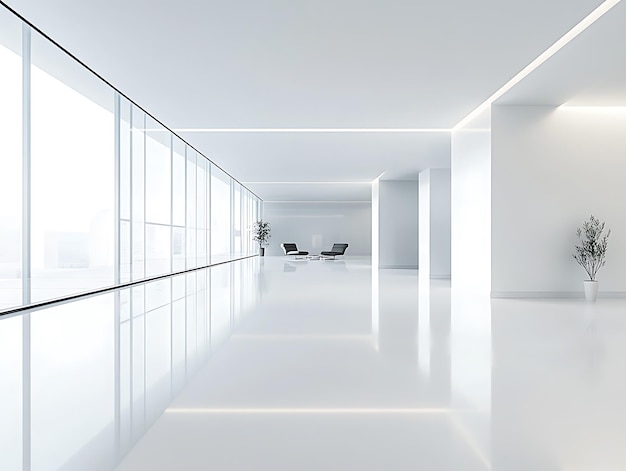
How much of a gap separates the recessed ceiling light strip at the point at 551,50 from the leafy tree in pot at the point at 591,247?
2.79 meters

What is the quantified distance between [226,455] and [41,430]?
1.07 m

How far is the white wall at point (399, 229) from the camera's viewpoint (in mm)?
20125

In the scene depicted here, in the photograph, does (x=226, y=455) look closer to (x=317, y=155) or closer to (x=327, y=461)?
(x=327, y=461)

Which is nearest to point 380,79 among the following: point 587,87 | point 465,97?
point 465,97

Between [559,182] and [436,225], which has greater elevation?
[559,182]

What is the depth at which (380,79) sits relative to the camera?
8.15 metres

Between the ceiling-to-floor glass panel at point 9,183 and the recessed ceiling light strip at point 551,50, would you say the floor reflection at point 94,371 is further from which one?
the ceiling-to-floor glass panel at point 9,183

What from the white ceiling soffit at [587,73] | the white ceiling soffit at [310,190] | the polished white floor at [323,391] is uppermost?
the white ceiling soffit at [310,190]

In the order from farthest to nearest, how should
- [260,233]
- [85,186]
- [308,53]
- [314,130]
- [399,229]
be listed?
[260,233] → [85,186] → [399,229] → [314,130] → [308,53]

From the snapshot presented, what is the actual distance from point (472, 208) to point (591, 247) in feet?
7.45

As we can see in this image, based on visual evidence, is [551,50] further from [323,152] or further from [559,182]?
[323,152]

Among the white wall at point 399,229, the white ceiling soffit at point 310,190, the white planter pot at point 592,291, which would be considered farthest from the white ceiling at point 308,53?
the white ceiling soffit at point 310,190

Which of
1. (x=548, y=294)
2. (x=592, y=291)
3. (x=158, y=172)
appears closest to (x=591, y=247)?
(x=592, y=291)

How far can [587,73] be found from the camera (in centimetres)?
760
